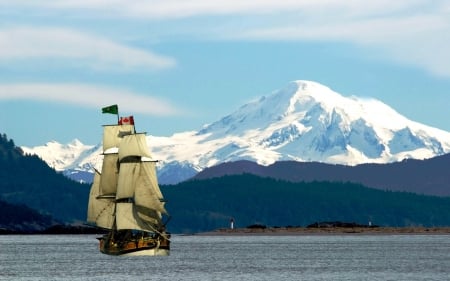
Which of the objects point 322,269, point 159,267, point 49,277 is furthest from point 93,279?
point 322,269

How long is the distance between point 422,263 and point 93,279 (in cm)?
5821

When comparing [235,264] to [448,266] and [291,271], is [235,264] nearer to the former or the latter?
[291,271]

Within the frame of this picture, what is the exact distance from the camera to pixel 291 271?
176375 millimetres

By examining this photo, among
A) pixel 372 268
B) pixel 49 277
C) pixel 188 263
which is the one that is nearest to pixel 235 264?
pixel 188 263

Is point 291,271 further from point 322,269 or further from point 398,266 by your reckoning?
point 398,266

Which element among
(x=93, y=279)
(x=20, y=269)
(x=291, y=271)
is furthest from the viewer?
(x=20, y=269)

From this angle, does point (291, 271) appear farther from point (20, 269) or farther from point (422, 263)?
point (20, 269)

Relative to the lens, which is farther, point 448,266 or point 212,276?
point 448,266

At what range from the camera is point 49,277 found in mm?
167250

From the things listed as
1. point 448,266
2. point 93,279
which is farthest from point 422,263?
point 93,279

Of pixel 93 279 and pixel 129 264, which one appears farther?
pixel 129 264

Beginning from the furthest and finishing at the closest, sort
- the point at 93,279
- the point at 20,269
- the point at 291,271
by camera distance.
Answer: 1. the point at 20,269
2. the point at 291,271
3. the point at 93,279

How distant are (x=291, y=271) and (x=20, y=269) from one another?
40.7 meters

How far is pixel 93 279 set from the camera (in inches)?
6309
